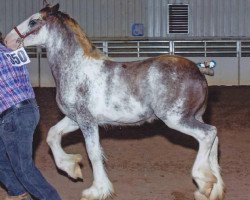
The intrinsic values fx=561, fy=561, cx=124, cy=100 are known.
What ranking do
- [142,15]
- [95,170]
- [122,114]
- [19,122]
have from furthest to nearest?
[142,15] → [122,114] → [95,170] → [19,122]

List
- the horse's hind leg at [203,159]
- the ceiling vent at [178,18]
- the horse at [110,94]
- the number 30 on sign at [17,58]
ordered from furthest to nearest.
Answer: the ceiling vent at [178,18] → the horse at [110,94] → the horse's hind leg at [203,159] → the number 30 on sign at [17,58]

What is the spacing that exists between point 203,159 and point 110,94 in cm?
135

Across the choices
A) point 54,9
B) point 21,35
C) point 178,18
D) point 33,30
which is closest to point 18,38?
point 21,35

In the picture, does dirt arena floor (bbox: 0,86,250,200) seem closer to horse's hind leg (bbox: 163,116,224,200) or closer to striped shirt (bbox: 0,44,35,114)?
horse's hind leg (bbox: 163,116,224,200)

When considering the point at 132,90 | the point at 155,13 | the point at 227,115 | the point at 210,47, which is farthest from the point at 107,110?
the point at 155,13

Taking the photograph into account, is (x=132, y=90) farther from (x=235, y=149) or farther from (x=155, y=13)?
(x=155, y=13)

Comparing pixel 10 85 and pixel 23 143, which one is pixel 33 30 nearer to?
pixel 10 85

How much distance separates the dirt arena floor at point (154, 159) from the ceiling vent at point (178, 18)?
11.4 meters

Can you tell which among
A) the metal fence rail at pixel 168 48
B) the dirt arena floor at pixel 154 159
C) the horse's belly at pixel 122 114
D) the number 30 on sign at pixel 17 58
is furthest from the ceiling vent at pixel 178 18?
the number 30 on sign at pixel 17 58

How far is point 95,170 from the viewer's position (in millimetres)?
6664

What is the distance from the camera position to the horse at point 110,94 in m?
6.52

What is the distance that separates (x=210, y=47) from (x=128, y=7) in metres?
5.05

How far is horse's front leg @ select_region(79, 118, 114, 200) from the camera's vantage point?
6555 mm

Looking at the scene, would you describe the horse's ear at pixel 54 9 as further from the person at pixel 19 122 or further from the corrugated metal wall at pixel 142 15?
the corrugated metal wall at pixel 142 15
